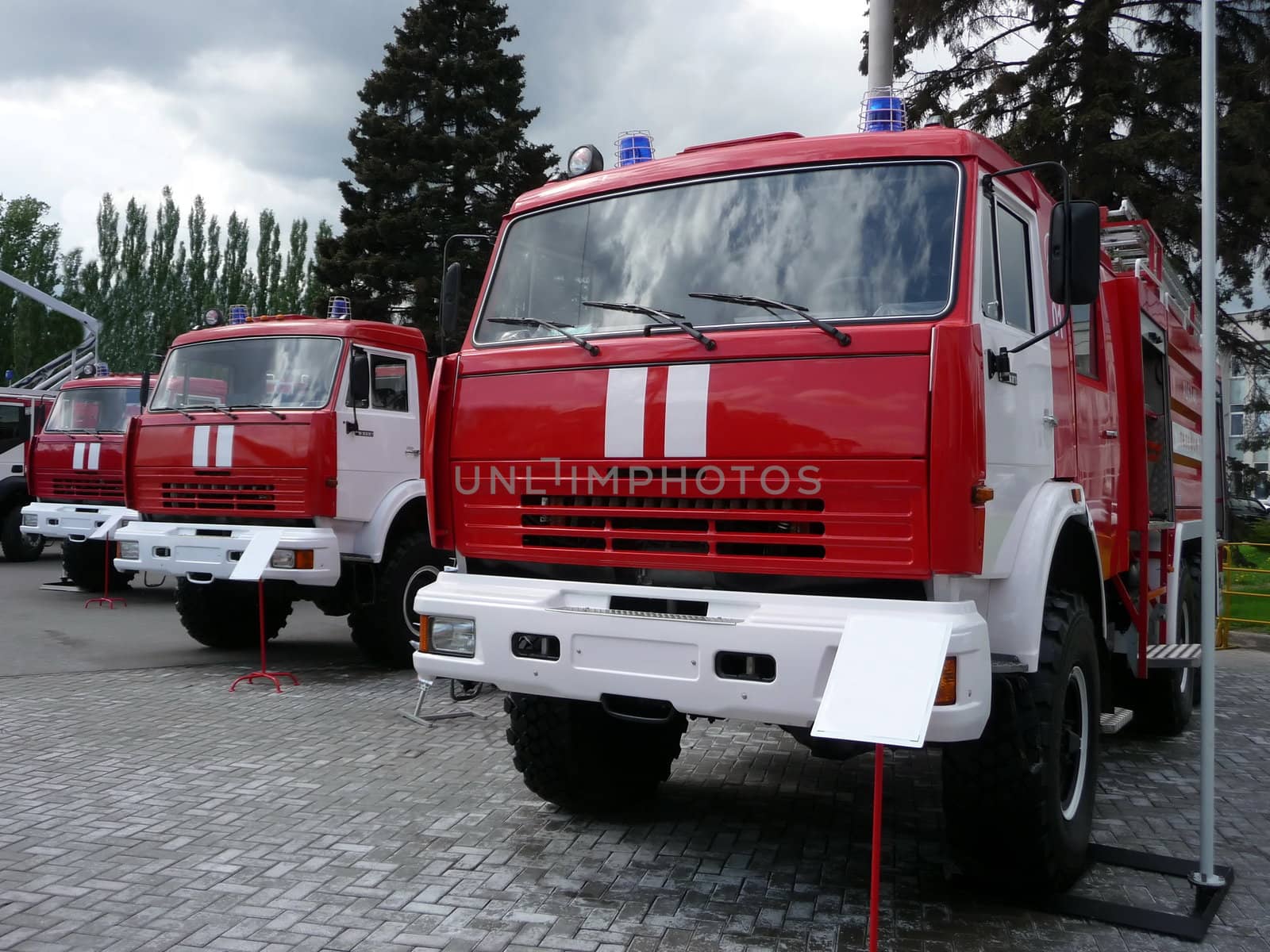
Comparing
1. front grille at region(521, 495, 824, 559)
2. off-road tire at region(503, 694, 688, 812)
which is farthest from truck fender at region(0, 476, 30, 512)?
front grille at region(521, 495, 824, 559)

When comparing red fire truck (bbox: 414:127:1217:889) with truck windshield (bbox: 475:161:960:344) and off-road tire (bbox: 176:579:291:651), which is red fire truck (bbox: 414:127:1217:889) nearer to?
truck windshield (bbox: 475:161:960:344)

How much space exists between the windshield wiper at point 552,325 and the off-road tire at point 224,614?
17.6 ft

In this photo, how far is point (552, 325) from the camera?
4.48 m

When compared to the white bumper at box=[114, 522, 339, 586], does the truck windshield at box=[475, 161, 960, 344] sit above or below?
above

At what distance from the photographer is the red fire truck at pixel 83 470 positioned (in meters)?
12.9

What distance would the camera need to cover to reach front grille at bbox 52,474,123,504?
12891 millimetres

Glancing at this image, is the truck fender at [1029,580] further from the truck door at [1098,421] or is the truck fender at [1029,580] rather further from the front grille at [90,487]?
the front grille at [90,487]

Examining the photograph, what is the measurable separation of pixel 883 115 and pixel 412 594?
18.8ft

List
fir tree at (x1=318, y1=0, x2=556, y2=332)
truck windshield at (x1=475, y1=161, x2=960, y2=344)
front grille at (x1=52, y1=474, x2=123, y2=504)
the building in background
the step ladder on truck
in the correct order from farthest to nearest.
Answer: fir tree at (x1=318, y1=0, x2=556, y2=332)
the step ladder on truck
the building in background
front grille at (x1=52, y1=474, x2=123, y2=504)
truck windshield at (x1=475, y1=161, x2=960, y2=344)

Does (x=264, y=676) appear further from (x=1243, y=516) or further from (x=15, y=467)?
(x=1243, y=516)

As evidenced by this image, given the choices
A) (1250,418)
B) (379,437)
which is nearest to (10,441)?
(379,437)

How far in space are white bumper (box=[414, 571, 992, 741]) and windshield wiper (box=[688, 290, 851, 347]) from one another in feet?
2.77

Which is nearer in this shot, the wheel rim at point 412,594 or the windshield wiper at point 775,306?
the windshield wiper at point 775,306

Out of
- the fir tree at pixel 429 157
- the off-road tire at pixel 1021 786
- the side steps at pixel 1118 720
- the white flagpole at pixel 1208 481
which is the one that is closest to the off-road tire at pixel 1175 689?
the side steps at pixel 1118 720
